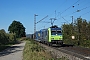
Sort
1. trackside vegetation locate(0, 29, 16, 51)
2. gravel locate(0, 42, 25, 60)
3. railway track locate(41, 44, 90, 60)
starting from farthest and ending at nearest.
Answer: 1. trackside vegetation locate(0, 29, 16, 51)
2. railway track locate(41, 44, 90, 60)
3. gravel locate(0, 42, 25, 60)

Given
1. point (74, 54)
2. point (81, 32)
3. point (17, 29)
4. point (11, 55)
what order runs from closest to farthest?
point (11, 55) → point (74, 54) → point (81, 32) → point (17, 29)

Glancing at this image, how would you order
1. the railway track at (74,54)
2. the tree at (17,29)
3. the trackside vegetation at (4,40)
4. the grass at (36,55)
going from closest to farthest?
1. the grass at (36,55)
2. the railway track at (74,54)
3. the trackside vegetation at (4,40)
4. the tree at (17,29)

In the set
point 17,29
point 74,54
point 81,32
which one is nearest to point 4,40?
point 81,32

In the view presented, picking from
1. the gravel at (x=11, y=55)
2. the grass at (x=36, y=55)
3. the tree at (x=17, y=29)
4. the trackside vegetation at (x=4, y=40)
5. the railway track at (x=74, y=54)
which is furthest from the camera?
the tree at (x=17, y=29)

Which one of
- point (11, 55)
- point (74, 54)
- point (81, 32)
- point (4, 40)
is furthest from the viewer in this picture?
point (4, 40)

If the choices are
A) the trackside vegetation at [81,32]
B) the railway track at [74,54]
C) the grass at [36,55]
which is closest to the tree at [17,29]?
the trackside vegetation at [81,32]

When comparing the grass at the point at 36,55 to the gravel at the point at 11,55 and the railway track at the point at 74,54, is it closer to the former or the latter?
the gravel at the point at 11,55

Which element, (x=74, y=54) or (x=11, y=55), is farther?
(x=74, y=54)

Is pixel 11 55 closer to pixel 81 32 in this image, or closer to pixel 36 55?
pixel 36 55

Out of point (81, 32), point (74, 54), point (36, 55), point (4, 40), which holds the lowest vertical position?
point (74, 54)

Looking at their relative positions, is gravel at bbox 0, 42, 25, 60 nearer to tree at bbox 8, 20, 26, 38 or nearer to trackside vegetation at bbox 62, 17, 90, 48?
trackside vegetation at bbox 62, 17, 90, 48

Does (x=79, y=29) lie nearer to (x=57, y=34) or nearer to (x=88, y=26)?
(x=88, y=26)

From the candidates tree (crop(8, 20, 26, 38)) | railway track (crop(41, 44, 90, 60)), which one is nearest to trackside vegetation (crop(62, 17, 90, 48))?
railway track (crop(41, 44, 90, 60))

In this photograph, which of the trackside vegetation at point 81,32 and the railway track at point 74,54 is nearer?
the railway track at point 74,54
